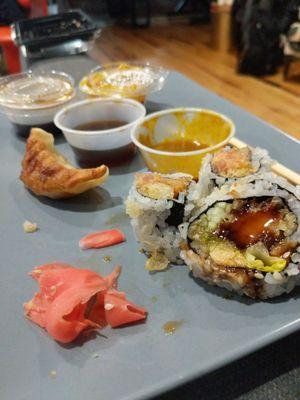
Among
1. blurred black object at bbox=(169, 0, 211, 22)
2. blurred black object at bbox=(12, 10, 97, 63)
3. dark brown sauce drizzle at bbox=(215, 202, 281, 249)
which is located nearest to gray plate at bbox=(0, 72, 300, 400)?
dark brown sauce drizzle at bbox=(215, 202, 281, 249)

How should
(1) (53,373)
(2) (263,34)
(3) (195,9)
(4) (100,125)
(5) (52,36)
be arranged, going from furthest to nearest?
(3) (195,9)
(2) (263,34)
(5) (52,36)
(4) (100,125)
(1) (53,373)

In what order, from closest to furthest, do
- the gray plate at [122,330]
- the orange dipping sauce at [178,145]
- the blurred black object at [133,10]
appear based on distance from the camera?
1. the gray plate at [122,330]
2. the orange dipping sauce at [178,145]
3. the blurred black object at [133,10]

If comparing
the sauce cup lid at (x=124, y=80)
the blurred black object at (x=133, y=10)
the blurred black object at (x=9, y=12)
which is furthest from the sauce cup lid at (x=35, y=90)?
the blurred black object at (x=133, y=10)

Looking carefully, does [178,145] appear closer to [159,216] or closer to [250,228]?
[159,216]

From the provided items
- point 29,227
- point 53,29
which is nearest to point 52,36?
point 53,29

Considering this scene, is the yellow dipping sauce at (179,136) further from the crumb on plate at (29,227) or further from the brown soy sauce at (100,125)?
the crumb on plate at (29,227)

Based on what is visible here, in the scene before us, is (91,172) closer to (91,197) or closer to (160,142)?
(91,197)

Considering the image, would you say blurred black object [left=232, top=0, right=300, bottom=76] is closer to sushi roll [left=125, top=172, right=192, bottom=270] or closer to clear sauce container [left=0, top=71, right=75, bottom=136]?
clear sauce container [left=0, top=71, right=75, bottom=136]

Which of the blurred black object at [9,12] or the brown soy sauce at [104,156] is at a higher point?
the blurred black object at [9,12]
